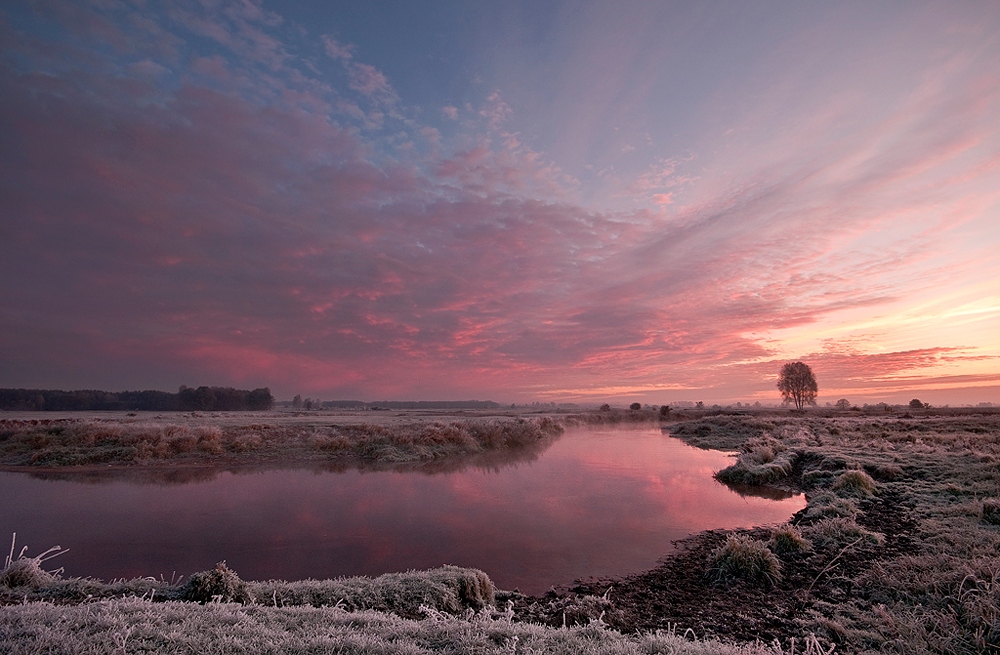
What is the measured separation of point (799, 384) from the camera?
9944cm

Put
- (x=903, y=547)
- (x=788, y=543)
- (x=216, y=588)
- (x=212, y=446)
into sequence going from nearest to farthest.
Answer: (x=216, y=588)
(x=903, y=547)
(x=788, y=543)
(x=212, y=446)

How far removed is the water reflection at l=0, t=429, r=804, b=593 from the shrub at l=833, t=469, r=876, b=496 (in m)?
1.77

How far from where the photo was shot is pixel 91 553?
1167cm

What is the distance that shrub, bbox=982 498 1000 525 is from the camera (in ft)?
35.8

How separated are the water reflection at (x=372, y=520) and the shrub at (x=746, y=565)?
1885 mm

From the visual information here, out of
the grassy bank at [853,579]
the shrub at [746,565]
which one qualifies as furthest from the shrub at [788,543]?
the shrub at [746,565]

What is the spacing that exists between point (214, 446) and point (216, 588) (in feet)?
79.4

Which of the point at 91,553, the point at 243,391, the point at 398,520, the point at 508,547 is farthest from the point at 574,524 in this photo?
the point at 243,391

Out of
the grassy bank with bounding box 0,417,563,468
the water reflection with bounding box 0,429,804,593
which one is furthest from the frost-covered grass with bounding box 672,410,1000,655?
the grassy bank with bounding box 0,417,563,468

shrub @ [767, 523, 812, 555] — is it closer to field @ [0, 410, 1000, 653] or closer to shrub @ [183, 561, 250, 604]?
field @ [0, 410, 1000, 653]

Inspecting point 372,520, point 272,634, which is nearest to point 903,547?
→ point 272,634

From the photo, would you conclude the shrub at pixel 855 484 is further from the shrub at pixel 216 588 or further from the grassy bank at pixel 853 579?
the shrub at pixel 216 588

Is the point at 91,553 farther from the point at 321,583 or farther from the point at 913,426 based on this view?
the point at 913,426

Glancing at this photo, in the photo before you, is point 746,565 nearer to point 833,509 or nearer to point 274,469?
point 833,509
